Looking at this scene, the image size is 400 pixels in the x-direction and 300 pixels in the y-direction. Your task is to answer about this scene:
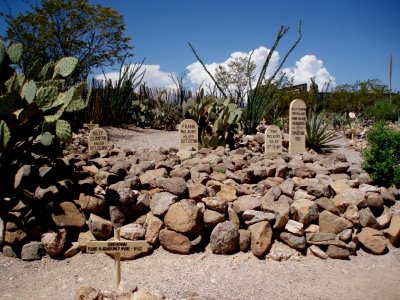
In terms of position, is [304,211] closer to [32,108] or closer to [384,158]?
[384,158]

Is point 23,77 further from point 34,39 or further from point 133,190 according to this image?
point 34,39

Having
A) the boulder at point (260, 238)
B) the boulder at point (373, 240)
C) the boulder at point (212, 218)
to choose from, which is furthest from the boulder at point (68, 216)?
the boulder at point (373, 240)

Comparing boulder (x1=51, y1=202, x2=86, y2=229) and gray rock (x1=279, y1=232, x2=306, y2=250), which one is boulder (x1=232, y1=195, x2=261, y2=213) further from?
boulder (x1=51, y1=202, x2=86, y2=229)

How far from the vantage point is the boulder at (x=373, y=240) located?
3.45 m

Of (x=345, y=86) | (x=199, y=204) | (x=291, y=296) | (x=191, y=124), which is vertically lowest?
(x=291, y=296)

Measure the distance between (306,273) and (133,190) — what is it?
1.87m

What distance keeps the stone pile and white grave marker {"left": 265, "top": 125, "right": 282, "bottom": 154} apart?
193 cm

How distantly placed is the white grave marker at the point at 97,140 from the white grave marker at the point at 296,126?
329 cm

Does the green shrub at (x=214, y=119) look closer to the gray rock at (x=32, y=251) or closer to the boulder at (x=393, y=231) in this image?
the boulder at (x=393, y=231)

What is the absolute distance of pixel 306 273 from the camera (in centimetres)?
313

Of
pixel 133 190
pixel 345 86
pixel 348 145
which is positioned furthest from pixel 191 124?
pixel 345 86

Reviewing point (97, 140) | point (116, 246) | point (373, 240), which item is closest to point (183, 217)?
point (116, 246)

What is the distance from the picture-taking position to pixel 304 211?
3.61 m

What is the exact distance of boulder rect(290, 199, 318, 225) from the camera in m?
3.59
